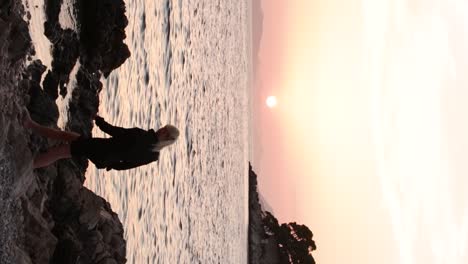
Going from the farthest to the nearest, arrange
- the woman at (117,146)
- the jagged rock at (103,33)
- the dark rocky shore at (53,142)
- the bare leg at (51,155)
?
the jagged rock at (103,33)
the woman at (117,146)
the bare leg at (51,155)
the dark rocky shore at (53,142)

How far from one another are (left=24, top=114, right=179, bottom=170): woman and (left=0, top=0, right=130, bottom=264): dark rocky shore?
28 cm

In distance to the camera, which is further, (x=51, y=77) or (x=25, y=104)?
(x=51, y=77)

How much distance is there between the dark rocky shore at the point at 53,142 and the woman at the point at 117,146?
0.28 m

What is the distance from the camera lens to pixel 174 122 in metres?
13.1

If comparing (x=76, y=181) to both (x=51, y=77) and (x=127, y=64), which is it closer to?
(x=51, y=77)

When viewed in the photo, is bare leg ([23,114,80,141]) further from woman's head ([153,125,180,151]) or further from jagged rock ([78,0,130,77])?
jagged rock ([78,0,130,77])

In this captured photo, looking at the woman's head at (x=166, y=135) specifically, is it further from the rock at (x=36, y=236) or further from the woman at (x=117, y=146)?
the rock at (x=36, y=236)

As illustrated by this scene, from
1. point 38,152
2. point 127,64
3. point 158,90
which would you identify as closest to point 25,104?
point 38,152

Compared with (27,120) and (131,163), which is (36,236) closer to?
(27,120)

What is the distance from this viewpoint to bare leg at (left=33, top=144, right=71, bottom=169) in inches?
231

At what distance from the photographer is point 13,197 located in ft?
16.1

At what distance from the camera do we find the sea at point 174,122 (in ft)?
31.2

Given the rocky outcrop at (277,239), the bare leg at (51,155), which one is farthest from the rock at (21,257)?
the rocky outcrop at (277,239)

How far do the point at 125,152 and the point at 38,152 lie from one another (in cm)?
90
